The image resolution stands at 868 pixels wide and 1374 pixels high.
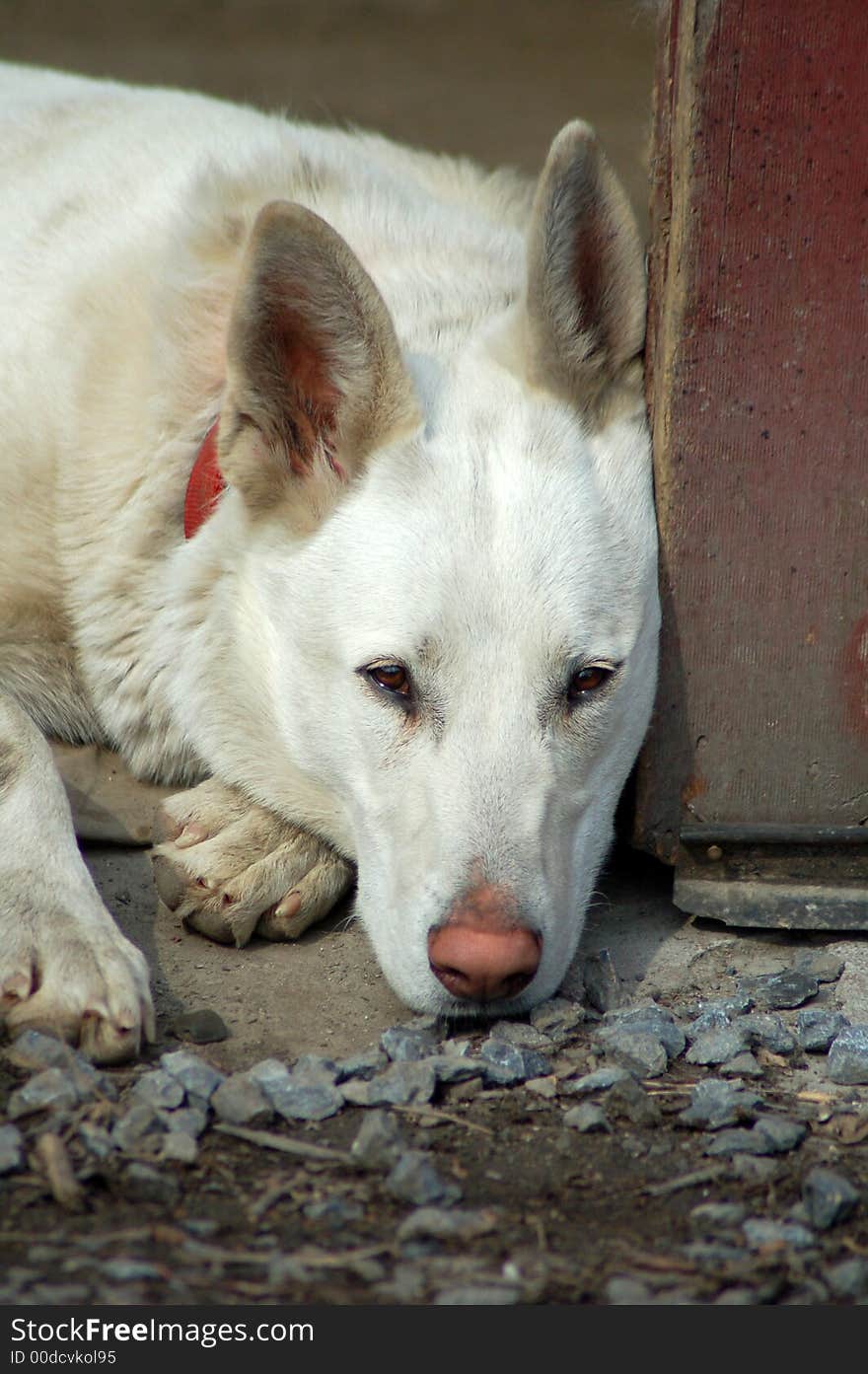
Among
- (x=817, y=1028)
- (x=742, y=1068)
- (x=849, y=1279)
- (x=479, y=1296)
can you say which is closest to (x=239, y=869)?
(x=742, y=1068)

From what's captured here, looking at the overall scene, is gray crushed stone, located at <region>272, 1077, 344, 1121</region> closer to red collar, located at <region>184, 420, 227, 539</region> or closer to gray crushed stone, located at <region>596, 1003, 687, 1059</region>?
gray crushed stone, located at <region>596, 1003, 687, 1059</region>

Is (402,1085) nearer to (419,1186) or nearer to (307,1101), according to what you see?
(307,1101)

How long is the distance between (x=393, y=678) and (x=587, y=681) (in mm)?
353

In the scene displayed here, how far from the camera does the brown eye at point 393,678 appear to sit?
8.48ft

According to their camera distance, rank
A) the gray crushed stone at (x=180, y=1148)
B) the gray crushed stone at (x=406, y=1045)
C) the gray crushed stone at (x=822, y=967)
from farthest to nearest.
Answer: the gray crushed stone at (x=822, y=967) → the gray crushed stone at (x=406, y=1045) → the gray crushed stone at (x=180, y=1148)

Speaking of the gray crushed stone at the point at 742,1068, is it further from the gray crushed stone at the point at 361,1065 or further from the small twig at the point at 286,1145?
the small twig at the point at 286,1145

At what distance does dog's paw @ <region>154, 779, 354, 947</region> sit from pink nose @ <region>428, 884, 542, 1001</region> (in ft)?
1.86

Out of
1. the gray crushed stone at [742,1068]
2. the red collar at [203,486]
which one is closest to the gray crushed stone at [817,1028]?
the gray crushed stone at [742,1068]

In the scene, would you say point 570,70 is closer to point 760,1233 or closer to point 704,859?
point 704,859

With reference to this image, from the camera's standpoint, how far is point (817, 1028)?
103 inches

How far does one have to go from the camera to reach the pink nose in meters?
2.37

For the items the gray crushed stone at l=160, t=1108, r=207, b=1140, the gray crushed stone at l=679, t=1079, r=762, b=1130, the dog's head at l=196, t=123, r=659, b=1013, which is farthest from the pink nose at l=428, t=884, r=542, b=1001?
the gray crushed stone at l=160, t=1108, r=207, b=1140

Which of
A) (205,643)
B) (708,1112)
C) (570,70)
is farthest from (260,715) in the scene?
(570,70)

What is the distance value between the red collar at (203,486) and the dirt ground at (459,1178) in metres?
0.73
